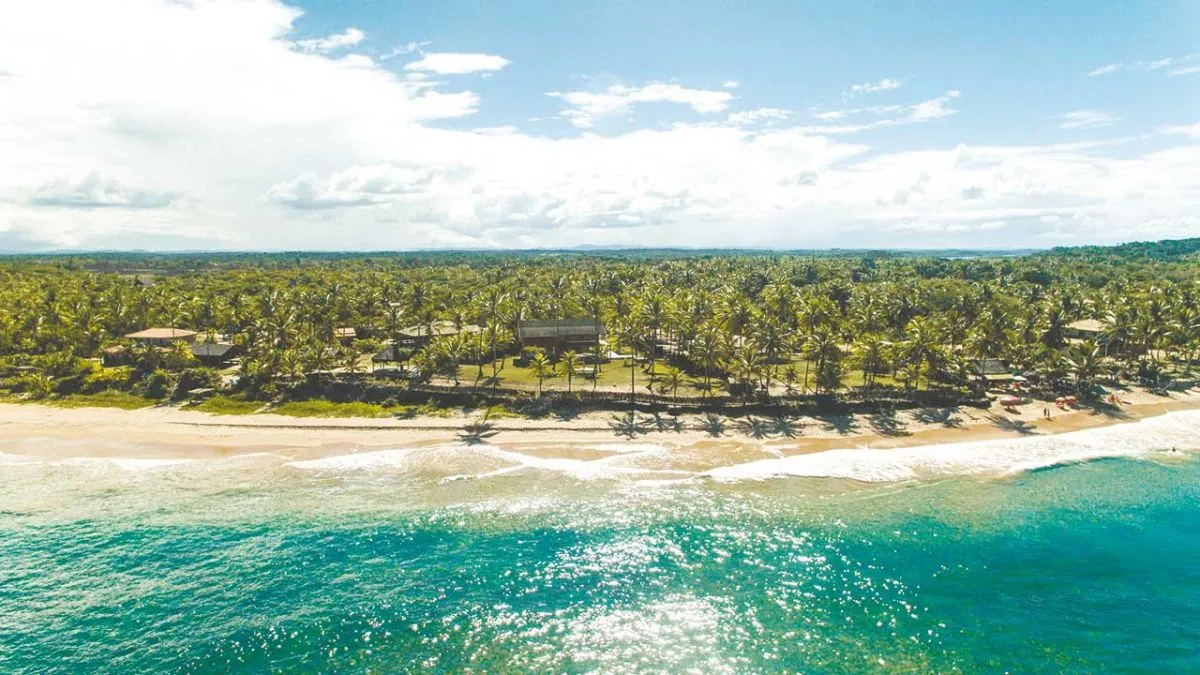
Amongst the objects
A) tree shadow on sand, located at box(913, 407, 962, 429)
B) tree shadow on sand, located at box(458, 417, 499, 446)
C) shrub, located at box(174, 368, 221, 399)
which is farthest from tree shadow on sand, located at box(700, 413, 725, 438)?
shrub, located at box(174, 368, 221, 399)

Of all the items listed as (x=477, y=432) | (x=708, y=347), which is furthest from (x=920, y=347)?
(x=477, y=432)

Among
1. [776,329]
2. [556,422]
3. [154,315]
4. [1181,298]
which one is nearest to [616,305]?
[776,329]

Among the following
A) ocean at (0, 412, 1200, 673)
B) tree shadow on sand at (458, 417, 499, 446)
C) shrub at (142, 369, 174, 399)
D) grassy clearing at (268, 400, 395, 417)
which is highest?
shrub at (142, 369, 174, 399)

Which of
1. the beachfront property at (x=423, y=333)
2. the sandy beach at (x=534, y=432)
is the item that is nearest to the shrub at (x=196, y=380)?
the sandy beach at (x=534, y=432)

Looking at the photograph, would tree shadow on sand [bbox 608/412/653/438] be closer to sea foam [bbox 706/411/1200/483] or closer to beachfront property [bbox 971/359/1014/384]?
sea foam [bbox 706/411/1200/483]

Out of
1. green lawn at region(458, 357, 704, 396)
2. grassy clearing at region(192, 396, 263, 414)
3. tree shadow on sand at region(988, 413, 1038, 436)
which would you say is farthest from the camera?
green lawn at region(458, 357, 704, 396)

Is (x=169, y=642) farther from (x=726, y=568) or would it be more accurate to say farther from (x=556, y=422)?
(x=556, y=422)

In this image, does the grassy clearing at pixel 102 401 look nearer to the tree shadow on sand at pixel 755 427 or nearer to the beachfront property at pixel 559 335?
the beachfront property at pixel 559 335
